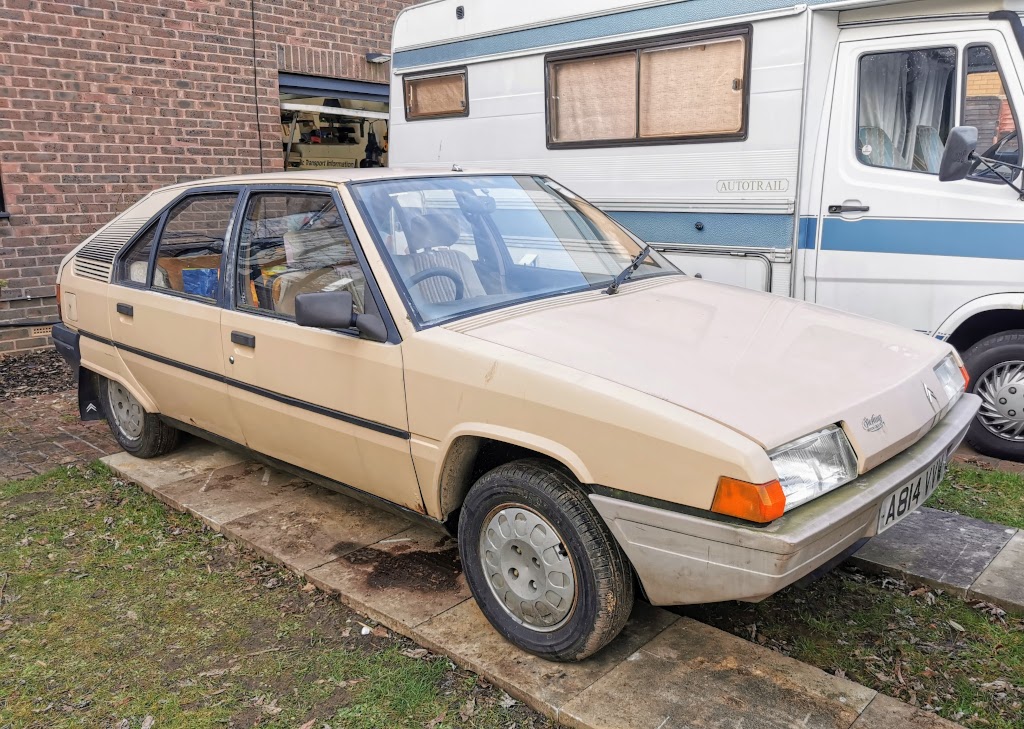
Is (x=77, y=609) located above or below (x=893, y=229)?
below

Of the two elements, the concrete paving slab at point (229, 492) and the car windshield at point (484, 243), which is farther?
the concrete paving slab at point (229, 492)

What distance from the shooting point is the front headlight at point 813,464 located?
251cm

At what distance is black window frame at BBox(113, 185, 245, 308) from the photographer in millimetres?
4145

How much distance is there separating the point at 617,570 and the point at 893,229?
342 centimetres

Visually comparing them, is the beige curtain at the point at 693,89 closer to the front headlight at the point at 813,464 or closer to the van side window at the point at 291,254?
the van side window at the point at 291,254

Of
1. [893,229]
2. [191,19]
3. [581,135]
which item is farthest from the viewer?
[191,19]

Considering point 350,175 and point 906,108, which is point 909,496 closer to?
point 350,175

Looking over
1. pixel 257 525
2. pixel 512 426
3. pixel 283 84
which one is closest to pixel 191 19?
pixel 283 84

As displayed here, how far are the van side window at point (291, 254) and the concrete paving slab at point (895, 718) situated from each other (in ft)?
7.57

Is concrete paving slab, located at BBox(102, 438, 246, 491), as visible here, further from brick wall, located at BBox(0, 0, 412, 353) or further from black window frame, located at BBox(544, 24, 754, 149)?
brick wall, located at BBox(0, 0, 412, 353)

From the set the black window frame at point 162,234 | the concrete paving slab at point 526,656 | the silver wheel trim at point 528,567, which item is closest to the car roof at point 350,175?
the black window frame at point 162,234

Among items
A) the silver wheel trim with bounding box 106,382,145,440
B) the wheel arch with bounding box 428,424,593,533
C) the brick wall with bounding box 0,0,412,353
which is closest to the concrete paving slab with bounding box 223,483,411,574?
the wheel arch with bounding box 428,424,593,533

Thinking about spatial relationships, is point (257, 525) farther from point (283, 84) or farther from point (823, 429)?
point (283, 84)

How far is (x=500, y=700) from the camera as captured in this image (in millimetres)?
2900
